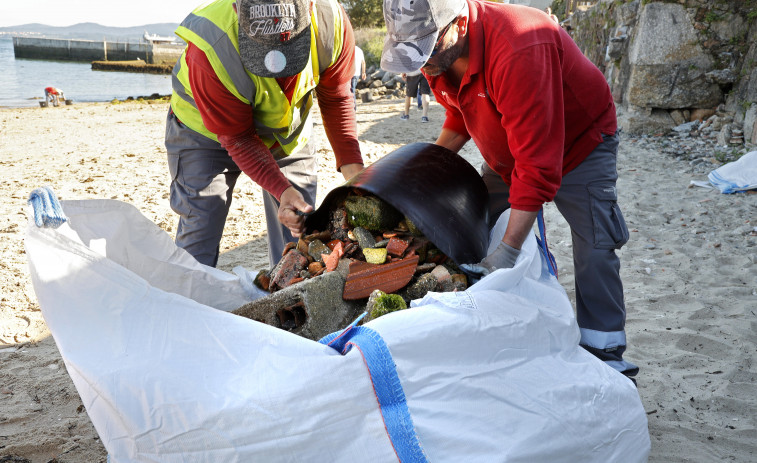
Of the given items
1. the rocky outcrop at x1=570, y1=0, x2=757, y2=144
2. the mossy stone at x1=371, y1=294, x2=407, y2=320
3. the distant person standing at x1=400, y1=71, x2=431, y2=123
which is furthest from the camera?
the distant person standing at x1=400, y1=71, x2=431, y2=123

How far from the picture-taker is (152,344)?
4.10ft

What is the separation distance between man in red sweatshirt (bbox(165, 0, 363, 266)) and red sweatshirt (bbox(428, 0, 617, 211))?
0.55 meters

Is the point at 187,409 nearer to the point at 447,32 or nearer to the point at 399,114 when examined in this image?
the point at 447,32

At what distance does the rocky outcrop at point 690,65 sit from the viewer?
584 cm

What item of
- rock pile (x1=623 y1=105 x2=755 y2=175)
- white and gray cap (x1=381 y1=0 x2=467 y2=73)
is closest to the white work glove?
white and gray cap (x1=381 y1=0 x2=467 y2=73)

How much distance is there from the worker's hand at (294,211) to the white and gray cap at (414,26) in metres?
0.69

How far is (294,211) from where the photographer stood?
88.9 inches

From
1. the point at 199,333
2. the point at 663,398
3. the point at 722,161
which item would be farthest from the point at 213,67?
the point at 722,161

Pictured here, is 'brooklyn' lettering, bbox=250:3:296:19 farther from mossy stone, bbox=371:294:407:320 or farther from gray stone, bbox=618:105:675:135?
gray stone, bbox=618:105:675:135

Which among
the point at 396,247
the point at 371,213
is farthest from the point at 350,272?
the point at 371,213

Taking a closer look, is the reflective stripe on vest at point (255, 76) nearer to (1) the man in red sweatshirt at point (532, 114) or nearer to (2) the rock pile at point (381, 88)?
(1) the man in red sweatshirt at point (532, 114)

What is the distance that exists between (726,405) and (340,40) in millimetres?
2108

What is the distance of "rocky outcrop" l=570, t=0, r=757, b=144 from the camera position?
5836 millimetres

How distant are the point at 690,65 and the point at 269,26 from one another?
5.89 meters
